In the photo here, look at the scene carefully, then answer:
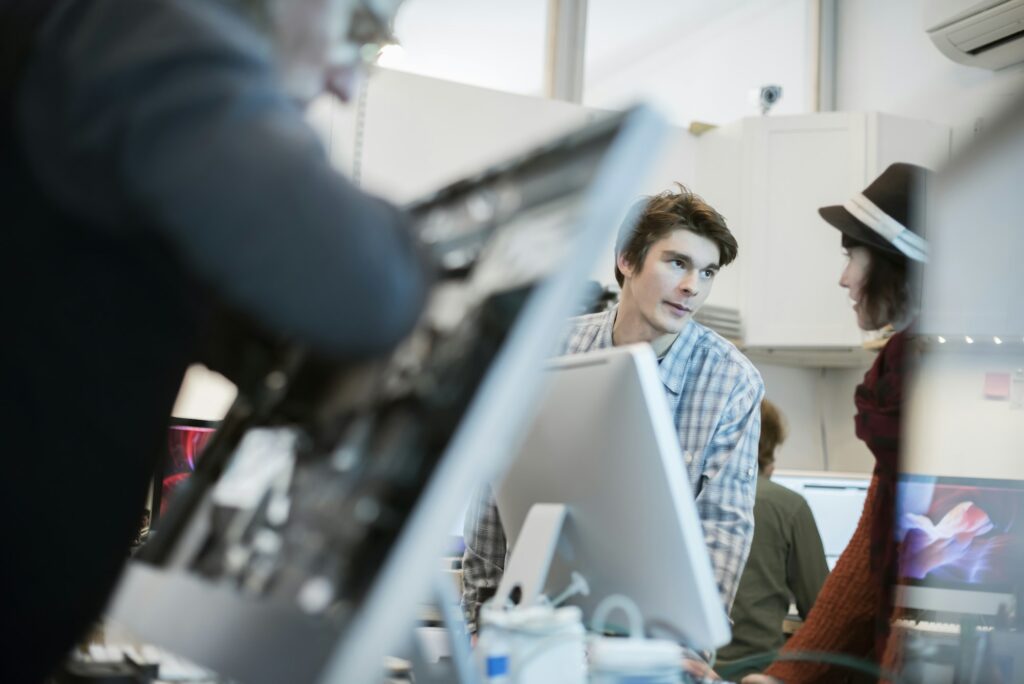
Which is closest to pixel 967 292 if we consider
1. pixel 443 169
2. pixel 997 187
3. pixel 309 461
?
pixel 997 187

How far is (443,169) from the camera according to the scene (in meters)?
4.05

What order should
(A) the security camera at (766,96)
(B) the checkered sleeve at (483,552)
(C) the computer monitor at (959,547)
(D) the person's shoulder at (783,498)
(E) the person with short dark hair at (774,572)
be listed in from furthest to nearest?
(A) the security camera at (766,96) < (D) the person's shoulder at (783,498) < (E) the person with short dark hair at (774,572) < (B) the checkered sleeve at (483,552) < (C) the computer monitor at (959,547)

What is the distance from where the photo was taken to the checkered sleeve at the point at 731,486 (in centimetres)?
168

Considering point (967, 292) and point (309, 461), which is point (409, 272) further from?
point (967, 292)

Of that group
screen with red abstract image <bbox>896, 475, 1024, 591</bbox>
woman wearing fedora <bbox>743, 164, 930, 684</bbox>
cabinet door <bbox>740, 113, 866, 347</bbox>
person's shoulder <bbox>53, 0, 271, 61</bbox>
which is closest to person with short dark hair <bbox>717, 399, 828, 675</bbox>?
screen with red abstract image <bbox>896, 475, 1024, 591</bbox>

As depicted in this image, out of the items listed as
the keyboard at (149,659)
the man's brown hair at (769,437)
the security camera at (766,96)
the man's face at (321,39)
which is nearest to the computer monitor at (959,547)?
the keyboard at (149,659)

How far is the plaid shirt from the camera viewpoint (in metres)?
1.73

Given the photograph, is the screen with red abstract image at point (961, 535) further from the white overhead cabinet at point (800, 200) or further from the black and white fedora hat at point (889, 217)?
the white overhead cabinet at point (800, 200)

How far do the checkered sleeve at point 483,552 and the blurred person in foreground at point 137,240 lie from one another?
4.35ft

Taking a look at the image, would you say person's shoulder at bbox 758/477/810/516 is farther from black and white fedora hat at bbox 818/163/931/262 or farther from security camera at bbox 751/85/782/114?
security camera at bbox 751/85/782/114

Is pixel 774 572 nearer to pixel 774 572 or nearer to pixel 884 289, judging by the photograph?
pixel 774 572

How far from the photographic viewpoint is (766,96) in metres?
4.78

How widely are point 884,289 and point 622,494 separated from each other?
96 centimetres

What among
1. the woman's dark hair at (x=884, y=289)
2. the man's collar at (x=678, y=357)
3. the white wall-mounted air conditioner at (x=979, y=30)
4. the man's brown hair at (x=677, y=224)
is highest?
the white wall-mounted air conditioner at (x=979, y=30)
